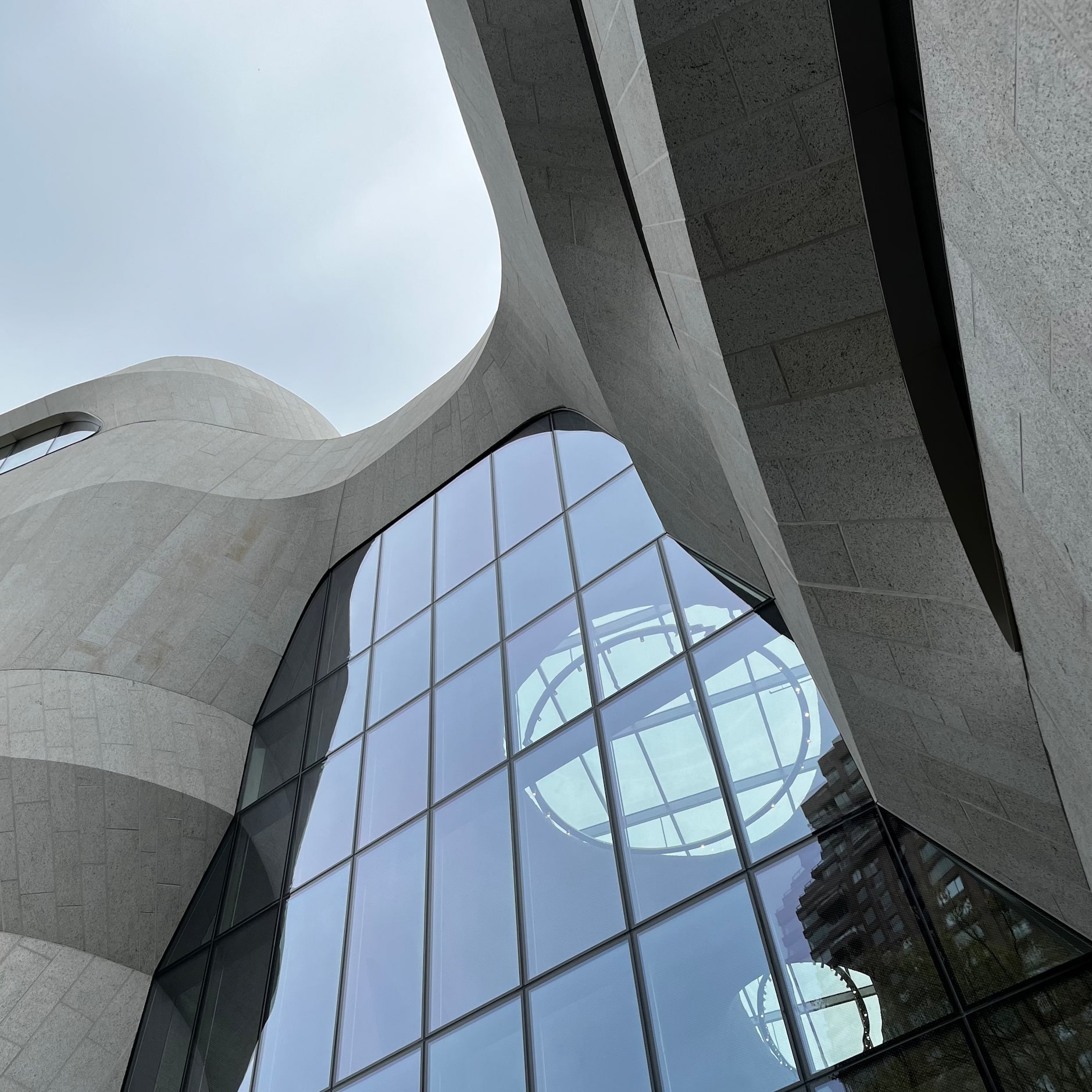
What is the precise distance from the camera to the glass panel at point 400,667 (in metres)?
15.1

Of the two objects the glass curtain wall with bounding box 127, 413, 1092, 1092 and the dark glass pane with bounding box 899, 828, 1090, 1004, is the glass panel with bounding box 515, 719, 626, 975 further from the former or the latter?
the dark glass pane with bounding box 899, 828, 1090, 1004

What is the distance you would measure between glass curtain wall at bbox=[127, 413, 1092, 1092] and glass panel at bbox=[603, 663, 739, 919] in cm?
4

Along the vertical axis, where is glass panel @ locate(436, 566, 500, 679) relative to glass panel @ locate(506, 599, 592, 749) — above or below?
above

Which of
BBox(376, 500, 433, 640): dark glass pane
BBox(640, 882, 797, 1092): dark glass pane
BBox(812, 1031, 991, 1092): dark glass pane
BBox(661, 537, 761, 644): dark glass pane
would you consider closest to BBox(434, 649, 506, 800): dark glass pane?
BBox(376, 500, 433, 640): dark glass pane

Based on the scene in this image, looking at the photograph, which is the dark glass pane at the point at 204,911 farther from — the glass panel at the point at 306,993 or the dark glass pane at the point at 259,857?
the glass panel at the point at 306,993

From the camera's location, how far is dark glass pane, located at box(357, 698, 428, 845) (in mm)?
13250

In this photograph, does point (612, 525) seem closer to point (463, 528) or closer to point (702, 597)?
point (702, 597)

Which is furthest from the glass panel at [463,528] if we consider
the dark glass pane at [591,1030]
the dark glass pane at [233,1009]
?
the dark glass pane at [591,1030]

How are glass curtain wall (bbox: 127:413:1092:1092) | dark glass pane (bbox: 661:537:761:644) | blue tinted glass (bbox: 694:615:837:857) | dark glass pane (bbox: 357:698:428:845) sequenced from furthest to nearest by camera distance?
1. dark glass pane (bbox: 357:698:428:845)
2. dark glass pane (bbox: 661:537:761:644)
3. blue tinted glass (bbox: 694:615:837:857)
4. glass curtain wall (bbox: 127:413:1092:1092)

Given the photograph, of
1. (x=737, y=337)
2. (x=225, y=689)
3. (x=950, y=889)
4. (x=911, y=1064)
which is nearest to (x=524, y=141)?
(x=737, y=337)

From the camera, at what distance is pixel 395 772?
13.9m

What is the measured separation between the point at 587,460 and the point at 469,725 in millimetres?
4880

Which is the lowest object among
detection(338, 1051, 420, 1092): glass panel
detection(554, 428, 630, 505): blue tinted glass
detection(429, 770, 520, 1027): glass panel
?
detection(338, 1051, 420, 1092): glass panel

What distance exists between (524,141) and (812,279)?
200 inches
